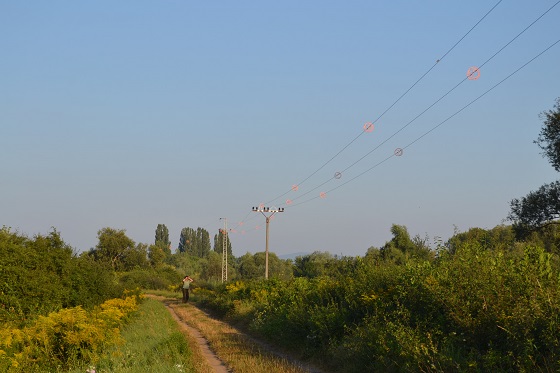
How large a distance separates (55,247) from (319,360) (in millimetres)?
13128

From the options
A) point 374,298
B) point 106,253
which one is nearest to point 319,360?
point 374,298

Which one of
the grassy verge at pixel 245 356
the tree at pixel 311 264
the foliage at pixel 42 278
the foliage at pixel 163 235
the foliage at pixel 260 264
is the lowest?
the grassy verge at pixel 245 356

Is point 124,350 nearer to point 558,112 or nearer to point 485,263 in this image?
point 485,263

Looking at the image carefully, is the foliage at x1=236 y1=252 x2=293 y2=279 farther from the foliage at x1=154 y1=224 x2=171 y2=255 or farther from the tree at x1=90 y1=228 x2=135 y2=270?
the tree at x1=90 y1=228 x2=135 y2=270

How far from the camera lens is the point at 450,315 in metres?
11.0

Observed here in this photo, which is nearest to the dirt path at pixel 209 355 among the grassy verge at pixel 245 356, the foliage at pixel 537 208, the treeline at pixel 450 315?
the grassy verge at pixel 245 356

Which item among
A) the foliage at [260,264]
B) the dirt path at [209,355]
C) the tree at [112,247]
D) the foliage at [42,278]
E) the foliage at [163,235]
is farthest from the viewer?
the foliage at [163,235]

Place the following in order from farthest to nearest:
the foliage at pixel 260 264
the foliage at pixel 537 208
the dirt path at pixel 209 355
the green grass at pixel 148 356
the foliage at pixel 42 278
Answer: the foliage at pixel 260 264
the foliage at pixel 537 208
the foliage at pixel 42 278
the dirt path at pixel 209 355
the green grass at pixel 148 356

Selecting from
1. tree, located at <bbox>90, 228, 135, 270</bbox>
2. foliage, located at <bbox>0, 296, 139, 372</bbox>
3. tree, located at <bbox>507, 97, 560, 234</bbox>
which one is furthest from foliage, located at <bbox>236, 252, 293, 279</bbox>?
foliage, located at <bbox>0, 296, 139, 372</bbox>

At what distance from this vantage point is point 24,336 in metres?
13.7

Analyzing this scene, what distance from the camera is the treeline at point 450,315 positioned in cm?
926

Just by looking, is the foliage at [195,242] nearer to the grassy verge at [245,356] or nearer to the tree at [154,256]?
the tree at [154,256]

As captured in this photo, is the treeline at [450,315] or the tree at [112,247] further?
the tree at [112,247]

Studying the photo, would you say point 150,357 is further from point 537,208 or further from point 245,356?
point 537,208
